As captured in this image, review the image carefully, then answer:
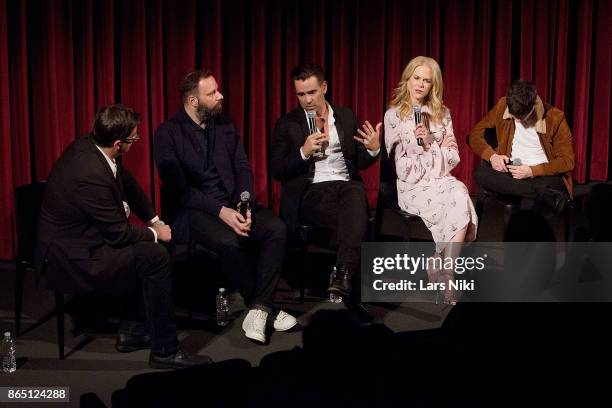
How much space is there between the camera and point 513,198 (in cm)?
438

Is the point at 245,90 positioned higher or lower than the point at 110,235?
higher

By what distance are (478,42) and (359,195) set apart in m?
2.73

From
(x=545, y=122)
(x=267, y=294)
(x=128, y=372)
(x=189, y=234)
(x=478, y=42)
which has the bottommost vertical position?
(x=128, y=372)

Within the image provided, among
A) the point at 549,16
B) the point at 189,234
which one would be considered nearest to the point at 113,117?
the point at 189,234

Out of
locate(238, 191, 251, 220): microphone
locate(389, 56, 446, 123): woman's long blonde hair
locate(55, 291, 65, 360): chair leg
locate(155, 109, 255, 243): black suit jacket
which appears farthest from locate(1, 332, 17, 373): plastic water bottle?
locate(389, 56, 446, 123): woman's long blonde hair

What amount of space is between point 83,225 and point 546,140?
2575 millimetres

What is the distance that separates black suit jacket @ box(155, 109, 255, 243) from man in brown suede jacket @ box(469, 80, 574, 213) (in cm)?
138

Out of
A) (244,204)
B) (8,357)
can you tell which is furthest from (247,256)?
(8,357)

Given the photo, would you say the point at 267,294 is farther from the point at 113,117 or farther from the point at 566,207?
the point at 566,207

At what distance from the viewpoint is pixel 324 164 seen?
4.12m

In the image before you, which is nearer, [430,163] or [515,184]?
[430,163]

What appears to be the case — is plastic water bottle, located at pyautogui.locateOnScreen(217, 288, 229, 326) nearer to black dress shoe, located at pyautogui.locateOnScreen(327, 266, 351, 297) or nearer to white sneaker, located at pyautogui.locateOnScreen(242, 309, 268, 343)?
white sneaker, located at pyautogui.locateOnScreen(242, 309, 268, 343)

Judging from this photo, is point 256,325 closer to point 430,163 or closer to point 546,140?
point 430,163

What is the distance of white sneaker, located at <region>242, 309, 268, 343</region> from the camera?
3521 millimetres
